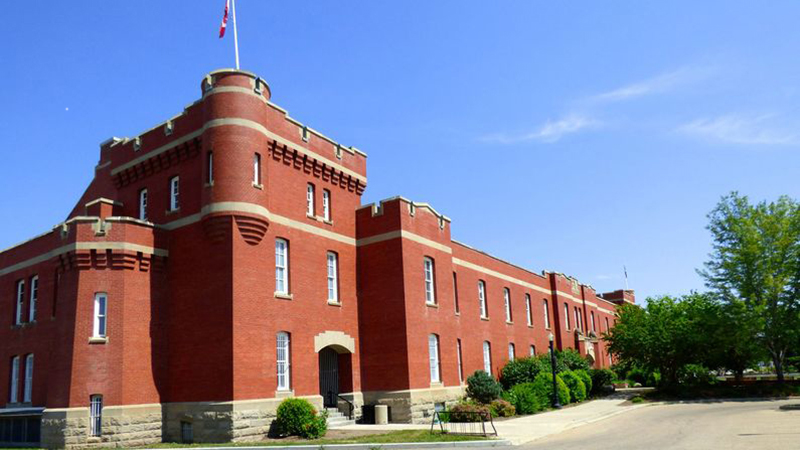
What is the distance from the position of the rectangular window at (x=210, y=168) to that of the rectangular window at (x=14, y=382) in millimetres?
13667

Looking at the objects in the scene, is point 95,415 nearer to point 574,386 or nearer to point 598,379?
point 574,386

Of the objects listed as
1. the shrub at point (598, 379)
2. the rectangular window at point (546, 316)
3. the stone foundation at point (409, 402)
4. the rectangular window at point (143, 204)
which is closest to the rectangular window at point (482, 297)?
the stone foundation at point (409, 402)

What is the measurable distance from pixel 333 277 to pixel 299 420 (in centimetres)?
736

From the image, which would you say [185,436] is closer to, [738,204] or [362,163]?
[362,163]

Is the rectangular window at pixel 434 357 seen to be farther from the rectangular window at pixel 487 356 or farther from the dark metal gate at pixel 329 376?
the rectangular window at pixel 487 356

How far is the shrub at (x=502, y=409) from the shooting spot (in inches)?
1085

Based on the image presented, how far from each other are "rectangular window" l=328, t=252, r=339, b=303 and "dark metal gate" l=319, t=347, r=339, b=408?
7.72 ft

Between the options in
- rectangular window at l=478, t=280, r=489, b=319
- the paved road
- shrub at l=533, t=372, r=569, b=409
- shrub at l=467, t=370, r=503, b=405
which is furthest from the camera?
rectangular window at l=478, t=280, r=489, b=319

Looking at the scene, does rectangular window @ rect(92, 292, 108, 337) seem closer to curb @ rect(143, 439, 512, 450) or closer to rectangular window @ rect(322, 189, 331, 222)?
curb @ rect(143, 439, 512, 450)

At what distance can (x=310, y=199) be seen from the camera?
27.0 metres

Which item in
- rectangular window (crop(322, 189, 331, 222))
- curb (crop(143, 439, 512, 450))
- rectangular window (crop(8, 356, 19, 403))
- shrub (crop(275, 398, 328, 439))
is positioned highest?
rectangular window (crop(322, 189, 331, 222))

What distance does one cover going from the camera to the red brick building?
21.8 m

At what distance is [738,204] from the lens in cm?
3950

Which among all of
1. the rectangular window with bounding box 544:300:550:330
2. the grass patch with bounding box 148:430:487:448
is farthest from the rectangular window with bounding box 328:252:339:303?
the rectangular window with bounding box 544:300:550:330
